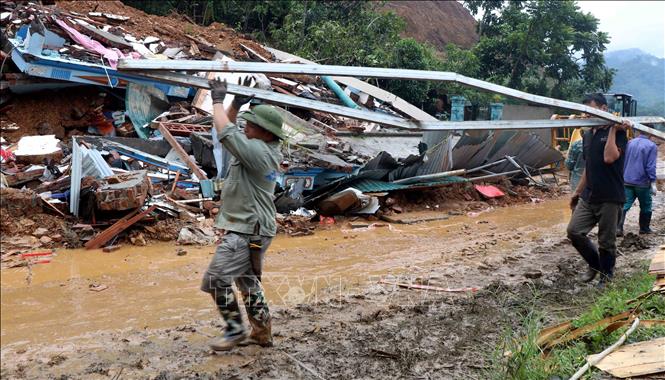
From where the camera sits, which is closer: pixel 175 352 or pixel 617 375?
pixel 617 375

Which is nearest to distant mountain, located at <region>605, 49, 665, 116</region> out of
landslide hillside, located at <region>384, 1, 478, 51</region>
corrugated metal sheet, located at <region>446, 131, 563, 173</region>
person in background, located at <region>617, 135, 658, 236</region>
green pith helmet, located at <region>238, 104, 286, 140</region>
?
landslide hillside, located at <region>384, 1, 478, 51</region>

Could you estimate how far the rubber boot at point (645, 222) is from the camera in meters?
8.78

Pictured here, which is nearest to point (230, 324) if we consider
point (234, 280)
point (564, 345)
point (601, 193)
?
point (234, 280)

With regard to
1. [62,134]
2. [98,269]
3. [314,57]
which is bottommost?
[98,269]

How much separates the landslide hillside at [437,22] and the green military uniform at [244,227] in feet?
123

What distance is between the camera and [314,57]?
17922 mm

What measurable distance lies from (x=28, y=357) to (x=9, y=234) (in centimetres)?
371

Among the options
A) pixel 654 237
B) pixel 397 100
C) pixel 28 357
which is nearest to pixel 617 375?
pixel 28 357

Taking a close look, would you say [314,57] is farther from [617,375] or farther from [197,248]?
[617,375]

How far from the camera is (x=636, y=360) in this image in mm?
3650

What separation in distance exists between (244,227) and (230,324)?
0.69 metres

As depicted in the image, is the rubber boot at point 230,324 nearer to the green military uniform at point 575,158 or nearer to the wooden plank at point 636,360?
the wooden plank at point 636,360

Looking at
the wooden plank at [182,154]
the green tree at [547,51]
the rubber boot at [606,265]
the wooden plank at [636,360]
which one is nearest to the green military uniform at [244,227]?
the wooden plank at [636,360]

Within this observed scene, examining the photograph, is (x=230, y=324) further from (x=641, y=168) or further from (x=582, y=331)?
(x=641, y=168)
